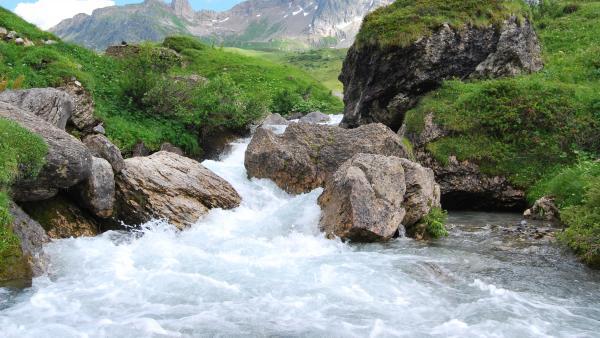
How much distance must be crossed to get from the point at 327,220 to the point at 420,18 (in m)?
16.0

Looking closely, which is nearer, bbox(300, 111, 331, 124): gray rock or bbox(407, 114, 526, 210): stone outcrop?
bbox(407, 114, 526, 210): stone outcrop

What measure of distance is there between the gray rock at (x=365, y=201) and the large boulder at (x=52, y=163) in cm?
772

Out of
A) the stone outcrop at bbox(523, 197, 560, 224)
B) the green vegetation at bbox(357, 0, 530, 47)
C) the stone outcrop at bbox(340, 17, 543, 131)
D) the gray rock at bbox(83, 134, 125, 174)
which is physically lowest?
the stone outcrop at bbox(523, 197, 560, 224)

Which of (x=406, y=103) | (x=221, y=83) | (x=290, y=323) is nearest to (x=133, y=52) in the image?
(x=221, y=83)

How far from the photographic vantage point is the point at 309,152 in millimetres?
22078

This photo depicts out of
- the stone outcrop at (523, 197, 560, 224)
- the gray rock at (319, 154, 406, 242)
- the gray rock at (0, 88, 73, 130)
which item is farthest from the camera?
the gray rock at (0, 88, 73, 130)

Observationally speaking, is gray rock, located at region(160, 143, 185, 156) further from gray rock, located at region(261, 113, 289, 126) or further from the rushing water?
the rushing water

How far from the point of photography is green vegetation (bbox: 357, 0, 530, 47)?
26797 mm

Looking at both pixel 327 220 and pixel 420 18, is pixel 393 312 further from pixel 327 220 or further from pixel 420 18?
pixel 420 18

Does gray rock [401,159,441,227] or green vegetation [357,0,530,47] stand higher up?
green vegetation [357,0,530,47]

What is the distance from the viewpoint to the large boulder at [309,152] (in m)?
21.6

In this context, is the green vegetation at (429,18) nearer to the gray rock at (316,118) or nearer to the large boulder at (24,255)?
the gray rock at (316,118)

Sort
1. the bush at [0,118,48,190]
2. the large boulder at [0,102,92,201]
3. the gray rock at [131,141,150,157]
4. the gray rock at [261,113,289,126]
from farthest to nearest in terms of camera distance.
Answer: the gray rock at [261,113,289,126], the gray rock at [131,141,150,157], the large boulder at [0,102,92,201], the bush at [0,118,48,190]

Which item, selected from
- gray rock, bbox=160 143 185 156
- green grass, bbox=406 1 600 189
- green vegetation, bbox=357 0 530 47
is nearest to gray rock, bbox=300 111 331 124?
green vegetation, bbox=357 0 530 47
